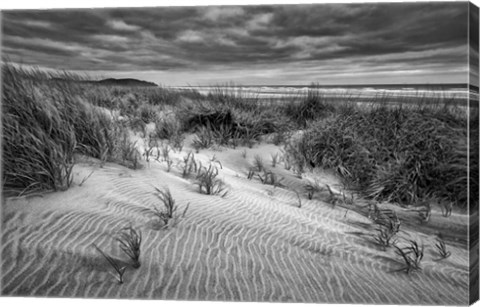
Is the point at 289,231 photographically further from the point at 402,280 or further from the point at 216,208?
the point at 402,280

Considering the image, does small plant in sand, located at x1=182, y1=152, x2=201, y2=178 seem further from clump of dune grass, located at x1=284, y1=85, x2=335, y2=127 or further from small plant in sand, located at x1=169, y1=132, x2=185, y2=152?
clump of dune grass, located at x1=284, y1=85, x2=335, y2=127

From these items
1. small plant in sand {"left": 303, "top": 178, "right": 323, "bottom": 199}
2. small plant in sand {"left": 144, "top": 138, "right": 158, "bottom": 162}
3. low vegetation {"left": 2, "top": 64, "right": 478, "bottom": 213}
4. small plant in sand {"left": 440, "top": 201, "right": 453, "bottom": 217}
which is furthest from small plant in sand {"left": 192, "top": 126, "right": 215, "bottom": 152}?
small plant in sand {"left": 440, "top": 201, "right": 453, "bottom": 217}

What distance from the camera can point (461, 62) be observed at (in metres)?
3.10

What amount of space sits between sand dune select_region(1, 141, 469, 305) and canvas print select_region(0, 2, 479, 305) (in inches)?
0.5

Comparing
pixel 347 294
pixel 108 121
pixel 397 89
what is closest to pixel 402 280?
pixel 347 294

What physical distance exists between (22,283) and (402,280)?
2975mm

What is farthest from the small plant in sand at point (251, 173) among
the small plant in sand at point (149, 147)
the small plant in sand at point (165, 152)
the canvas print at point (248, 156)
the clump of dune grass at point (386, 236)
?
the clump of dune grass at point (386, 236)

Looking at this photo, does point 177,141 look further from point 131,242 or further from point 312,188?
point 312,188

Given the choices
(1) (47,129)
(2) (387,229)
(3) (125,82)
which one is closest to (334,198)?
(2) (387,229)

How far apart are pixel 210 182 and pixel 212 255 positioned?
2.25 feet

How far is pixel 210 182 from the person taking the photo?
11.8ft

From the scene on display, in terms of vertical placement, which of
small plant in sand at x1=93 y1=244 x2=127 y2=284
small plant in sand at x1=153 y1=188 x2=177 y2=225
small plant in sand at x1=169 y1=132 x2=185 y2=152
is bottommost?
small plant in sand at x1=93 y1=244 x2=127 y2=284

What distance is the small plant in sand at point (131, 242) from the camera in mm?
3084

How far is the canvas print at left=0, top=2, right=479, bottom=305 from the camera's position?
3.12 metres
